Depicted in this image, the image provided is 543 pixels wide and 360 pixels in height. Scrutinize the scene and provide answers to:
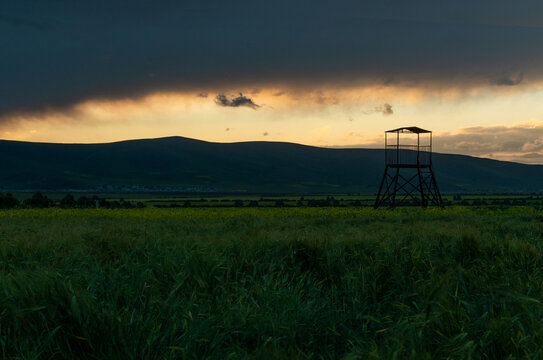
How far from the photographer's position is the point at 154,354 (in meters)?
4.06

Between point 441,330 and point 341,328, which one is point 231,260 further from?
point 441,330

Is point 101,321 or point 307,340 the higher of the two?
point 101,321

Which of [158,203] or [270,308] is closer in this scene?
[270,308]

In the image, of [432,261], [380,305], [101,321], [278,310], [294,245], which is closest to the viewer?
[101,321]

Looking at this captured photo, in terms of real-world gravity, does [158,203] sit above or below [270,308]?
below

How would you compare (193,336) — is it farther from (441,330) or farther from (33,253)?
(33,253)

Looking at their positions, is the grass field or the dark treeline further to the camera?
the dark treeline

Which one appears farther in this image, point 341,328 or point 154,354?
point 341,328

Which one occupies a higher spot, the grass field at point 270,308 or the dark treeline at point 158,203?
the grass field at point 270,308

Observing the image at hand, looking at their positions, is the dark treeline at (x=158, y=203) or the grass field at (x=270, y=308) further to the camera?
the dark treeline at (x=158, y=203)

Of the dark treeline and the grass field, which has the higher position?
the grass field

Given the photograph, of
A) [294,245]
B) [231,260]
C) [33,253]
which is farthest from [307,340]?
[33,253]

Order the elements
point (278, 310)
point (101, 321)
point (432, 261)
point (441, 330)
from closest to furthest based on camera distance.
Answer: point (101, 321), point (441, 330), point (278, 310), point (432, 261)

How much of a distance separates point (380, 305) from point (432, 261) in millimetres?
2421
